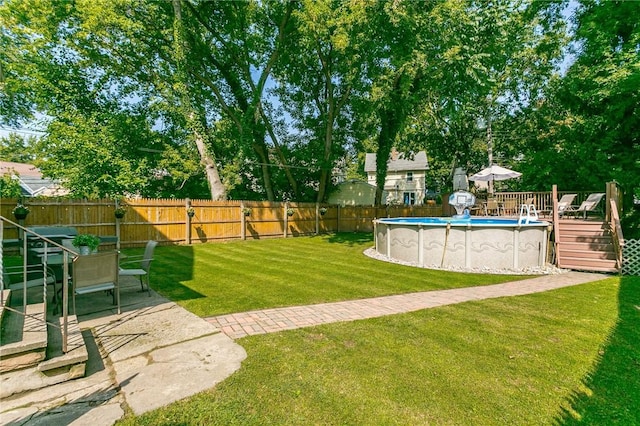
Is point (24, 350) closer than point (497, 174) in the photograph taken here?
Yes

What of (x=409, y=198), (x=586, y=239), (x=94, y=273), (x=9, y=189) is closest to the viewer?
(x=94, y=273)

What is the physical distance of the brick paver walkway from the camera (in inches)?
175

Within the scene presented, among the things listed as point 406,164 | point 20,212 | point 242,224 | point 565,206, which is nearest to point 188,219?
point 242,224

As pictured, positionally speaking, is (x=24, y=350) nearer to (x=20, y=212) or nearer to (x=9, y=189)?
(x=20, y=212)

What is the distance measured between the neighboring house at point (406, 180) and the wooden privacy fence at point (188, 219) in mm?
16983

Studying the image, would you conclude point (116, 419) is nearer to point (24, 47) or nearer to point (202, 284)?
point (202, 284)

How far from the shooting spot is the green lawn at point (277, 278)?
5766 millimetres

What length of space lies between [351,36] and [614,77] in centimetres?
972

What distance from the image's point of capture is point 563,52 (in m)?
20.0

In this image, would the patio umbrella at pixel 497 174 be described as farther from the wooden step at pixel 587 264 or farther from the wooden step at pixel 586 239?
the wooden step at pixel 587 264

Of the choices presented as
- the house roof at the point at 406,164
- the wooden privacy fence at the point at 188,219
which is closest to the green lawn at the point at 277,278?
the wooden privacy fence at the point at 188,219

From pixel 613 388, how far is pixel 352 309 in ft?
10.6

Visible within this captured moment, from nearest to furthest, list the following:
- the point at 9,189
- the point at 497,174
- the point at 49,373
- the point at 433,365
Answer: the point at 49,373 < the point at 433,365 < the point at 9,189 < the point at 497,174

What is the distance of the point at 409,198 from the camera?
36.8 metres
